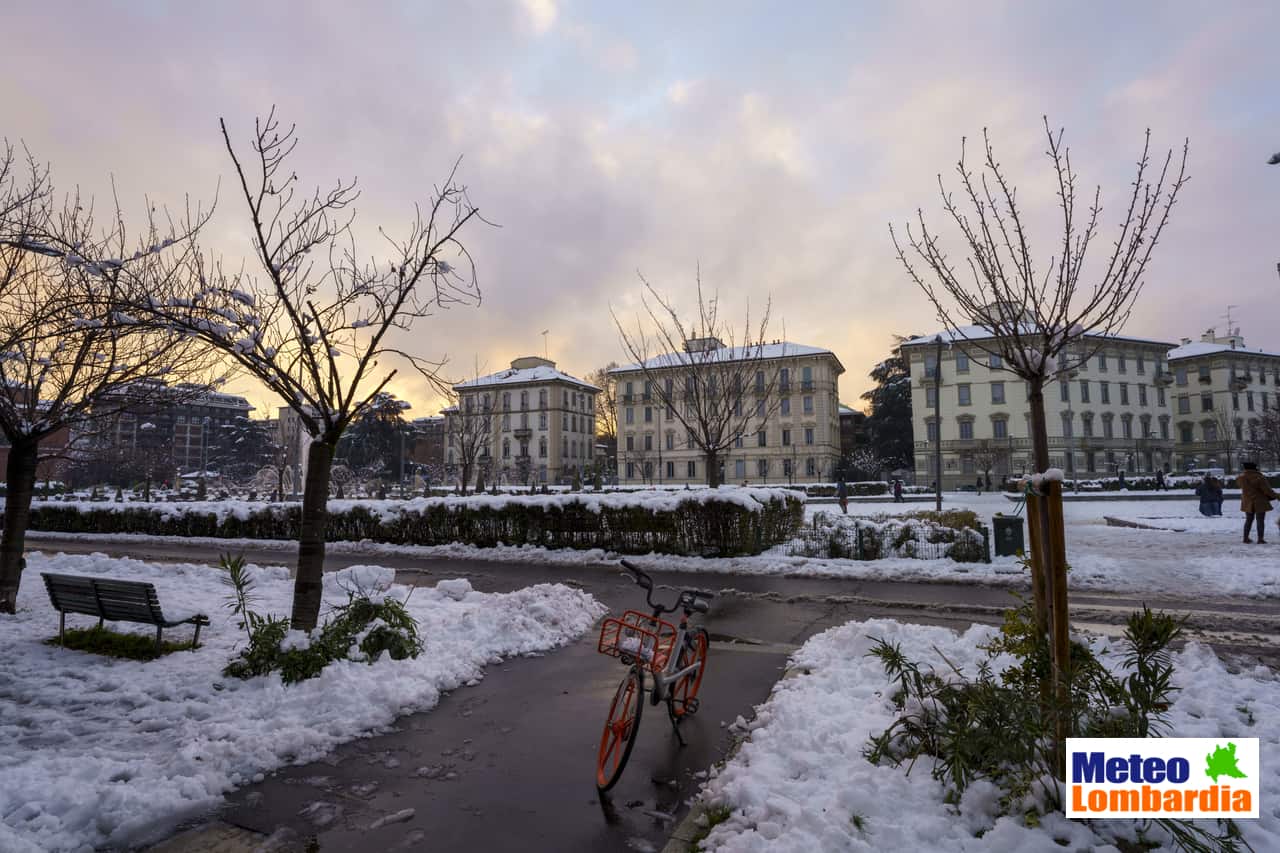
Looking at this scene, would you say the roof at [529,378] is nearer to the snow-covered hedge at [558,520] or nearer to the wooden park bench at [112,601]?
the snow-covered hedge at [558,520]

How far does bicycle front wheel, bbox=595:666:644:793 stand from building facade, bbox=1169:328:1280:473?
85696 mm

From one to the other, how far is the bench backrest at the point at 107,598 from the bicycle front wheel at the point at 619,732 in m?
5.00

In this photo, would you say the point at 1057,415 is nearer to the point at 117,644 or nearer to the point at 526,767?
the point at 526,767

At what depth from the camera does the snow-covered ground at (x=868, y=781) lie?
281 centimetres

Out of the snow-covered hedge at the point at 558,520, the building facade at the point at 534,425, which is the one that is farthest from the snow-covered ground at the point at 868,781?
the building facade at the point at 534,425

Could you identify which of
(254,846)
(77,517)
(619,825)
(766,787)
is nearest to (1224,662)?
(766,787)

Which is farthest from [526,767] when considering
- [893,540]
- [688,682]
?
[893,540]

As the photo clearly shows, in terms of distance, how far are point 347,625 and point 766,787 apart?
173 inches

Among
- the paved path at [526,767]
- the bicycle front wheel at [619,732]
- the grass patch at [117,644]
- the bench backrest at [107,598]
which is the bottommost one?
the paved path at [526,767]

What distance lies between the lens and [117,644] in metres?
6.71

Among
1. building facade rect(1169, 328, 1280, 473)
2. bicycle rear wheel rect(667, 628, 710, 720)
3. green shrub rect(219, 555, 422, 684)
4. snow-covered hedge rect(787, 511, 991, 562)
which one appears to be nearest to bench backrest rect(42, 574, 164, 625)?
green shrub rect(219, 555, 422, 684)

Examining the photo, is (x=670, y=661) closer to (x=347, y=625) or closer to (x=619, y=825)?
(x=619, y=825)

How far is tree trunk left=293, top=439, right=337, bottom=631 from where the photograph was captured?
618cm
